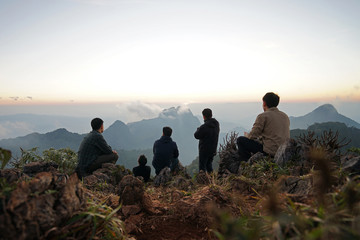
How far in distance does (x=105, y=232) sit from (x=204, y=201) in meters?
1.66

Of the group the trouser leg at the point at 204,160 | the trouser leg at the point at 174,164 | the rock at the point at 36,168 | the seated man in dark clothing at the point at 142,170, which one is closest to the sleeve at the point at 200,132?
the trouser leg at the point at 204,160

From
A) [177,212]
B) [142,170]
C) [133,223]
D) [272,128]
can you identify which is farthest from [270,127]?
[142,170]

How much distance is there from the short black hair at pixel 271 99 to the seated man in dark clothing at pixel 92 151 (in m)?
6.41

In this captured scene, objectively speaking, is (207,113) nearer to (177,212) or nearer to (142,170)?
(142,170)

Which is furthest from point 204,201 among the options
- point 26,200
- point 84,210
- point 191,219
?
point 26,200

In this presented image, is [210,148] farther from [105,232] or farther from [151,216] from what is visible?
[105,232]

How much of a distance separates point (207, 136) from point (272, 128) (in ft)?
11.6

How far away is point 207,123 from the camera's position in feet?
33.2

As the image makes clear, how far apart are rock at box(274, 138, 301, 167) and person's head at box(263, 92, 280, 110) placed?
1830 millimetres

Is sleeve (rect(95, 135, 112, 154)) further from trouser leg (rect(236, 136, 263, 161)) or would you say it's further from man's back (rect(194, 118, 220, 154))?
trouser leg (rect(236, 136, 263, 161))

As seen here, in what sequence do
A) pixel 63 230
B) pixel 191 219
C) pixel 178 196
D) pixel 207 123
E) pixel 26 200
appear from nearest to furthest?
pixel 26 200 < pixel 63 230 < pixel 191 219 < pixel 178 196 < pixel 207 123

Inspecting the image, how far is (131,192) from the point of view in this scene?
3619mm

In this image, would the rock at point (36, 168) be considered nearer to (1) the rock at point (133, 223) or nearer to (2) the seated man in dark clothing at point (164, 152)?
(1) the rock at point (133, 223)

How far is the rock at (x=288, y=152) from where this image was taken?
18.2ft
